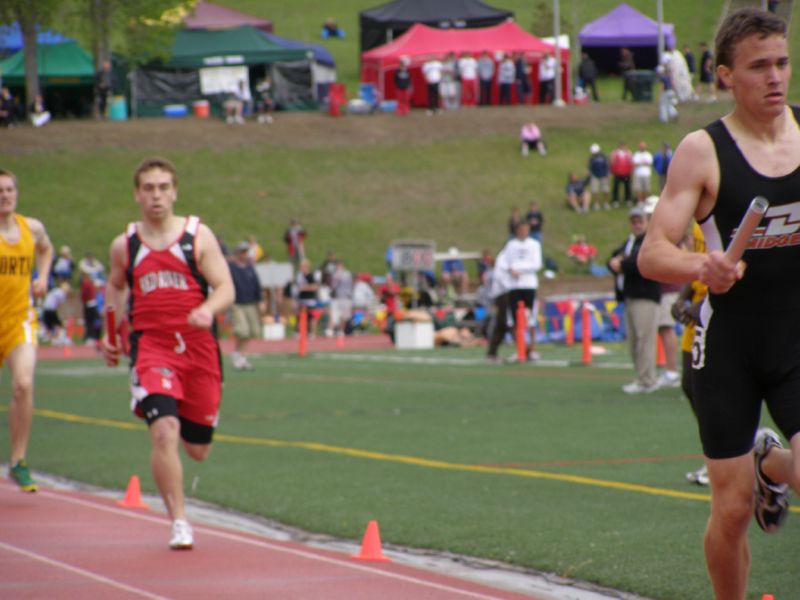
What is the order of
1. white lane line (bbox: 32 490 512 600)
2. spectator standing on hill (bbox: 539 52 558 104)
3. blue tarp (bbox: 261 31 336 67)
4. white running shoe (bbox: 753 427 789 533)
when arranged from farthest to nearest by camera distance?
1. blue tarp (bbox: 261 31 336 67)
2. spectator standing on hill (bbox: 539 52 558 104)
3. white lane line (bbox: 32 490 512 600)
4. white running shoe (bbox: 753 427 789 533)

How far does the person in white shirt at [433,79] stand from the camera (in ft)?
161

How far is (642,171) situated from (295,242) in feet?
34.4

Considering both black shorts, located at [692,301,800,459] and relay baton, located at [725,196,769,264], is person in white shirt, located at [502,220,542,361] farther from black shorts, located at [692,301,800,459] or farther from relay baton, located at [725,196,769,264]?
relay baton, located at [725,196,769,264]

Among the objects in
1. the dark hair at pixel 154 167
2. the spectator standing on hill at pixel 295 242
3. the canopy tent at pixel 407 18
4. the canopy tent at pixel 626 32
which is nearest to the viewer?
the dark hair at pixel 154 167

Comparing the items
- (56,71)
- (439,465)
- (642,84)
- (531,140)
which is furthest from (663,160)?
(439,465)

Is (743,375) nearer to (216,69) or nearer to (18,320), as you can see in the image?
(18,320)

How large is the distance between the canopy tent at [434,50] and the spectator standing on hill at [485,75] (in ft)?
1.23

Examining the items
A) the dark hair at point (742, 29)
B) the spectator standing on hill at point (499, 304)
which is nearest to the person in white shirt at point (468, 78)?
the spectator standing on hill at point (499, 304)

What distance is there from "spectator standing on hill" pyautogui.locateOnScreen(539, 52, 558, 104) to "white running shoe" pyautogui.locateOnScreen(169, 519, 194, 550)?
34.7 m

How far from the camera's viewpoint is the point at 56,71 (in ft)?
169

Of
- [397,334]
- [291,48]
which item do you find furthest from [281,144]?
[397,334]

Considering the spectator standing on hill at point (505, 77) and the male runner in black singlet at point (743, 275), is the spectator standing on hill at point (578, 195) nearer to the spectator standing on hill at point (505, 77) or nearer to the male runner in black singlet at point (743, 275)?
the spectator standing on hill at point (505, 77)

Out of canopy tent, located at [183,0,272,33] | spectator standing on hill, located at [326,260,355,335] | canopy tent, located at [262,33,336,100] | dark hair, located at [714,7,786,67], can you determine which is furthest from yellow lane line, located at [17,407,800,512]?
canopy tent, located at [183,0,272,33]

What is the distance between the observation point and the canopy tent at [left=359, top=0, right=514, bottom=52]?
1673 inches
